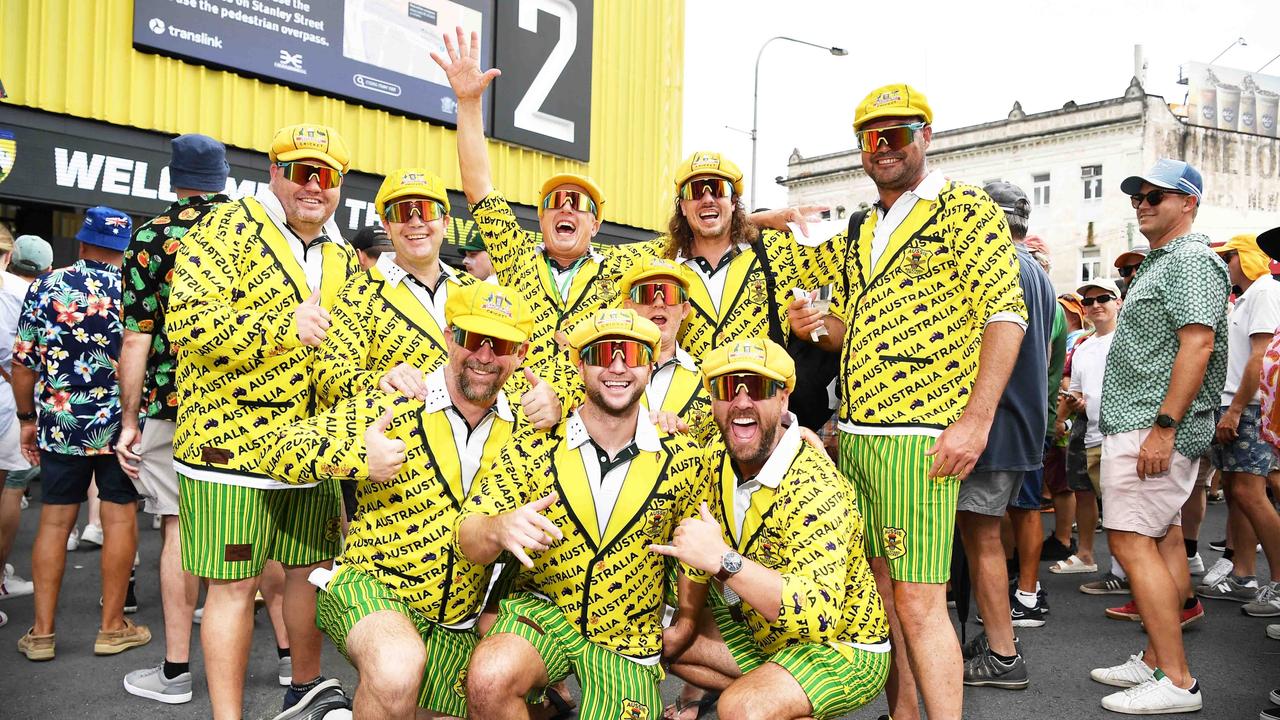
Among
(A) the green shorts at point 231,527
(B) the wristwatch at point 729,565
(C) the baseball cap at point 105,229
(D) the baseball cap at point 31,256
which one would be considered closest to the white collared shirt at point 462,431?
(A) the green shorts at point 231,527

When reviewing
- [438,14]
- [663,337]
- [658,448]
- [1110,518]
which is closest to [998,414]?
[1110,518]

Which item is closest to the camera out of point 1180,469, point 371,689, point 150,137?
point 371,689

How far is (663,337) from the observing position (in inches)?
137

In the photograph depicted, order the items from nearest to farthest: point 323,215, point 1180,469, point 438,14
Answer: point 323,215, point 1180,469, point 438,14

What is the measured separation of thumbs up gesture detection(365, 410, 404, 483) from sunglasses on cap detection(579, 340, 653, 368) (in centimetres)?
70

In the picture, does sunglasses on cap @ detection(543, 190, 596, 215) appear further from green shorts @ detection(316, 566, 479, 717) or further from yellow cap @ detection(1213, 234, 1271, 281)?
yellow cap @ detection(1213, 234, 1271, 281)

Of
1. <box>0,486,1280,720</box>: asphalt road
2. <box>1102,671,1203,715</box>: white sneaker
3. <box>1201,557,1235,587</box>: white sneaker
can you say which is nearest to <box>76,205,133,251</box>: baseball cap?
<box>0,486,1280,720</box>: asphalt road

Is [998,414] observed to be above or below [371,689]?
above

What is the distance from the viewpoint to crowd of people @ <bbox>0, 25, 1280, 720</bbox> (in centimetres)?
276

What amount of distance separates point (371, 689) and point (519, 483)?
30.2 inches

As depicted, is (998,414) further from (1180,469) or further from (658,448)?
(658,448)

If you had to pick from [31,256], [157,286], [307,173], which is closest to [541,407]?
[307,173]

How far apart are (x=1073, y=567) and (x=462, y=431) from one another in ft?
18.1

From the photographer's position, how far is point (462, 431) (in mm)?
2965
